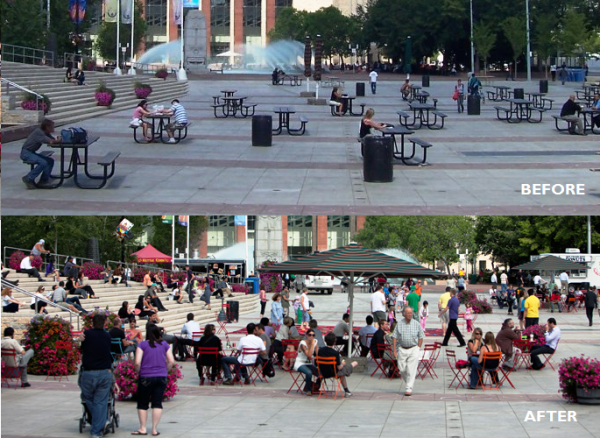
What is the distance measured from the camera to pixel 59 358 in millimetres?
15359

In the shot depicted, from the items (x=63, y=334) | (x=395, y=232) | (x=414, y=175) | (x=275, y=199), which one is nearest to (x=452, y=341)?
(x=275, y=199)

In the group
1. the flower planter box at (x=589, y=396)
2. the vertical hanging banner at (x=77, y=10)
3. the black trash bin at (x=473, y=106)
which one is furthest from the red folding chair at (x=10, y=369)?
the vertical hanging banner at (x=77, y=10)

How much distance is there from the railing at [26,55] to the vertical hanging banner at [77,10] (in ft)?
22.1

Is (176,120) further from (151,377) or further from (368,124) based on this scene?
(151,377)

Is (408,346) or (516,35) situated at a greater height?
(516,35)

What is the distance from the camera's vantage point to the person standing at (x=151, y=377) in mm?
11039

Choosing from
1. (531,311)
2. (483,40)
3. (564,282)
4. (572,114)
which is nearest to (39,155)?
(531,311)

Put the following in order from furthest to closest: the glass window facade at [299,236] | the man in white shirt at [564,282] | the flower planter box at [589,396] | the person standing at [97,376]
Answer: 1. the glass window facade at [299,236]
2. the man in white shirt at [564,282]
3. the flower planter box at [589,396]
4. the person standing at [97,376]

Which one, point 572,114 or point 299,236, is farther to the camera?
point 299,236

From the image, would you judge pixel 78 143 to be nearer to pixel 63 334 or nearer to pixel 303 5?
pixel 63 334

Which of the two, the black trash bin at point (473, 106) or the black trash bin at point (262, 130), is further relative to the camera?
the black trash bin at point (473, 106)

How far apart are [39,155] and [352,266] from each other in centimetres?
1014

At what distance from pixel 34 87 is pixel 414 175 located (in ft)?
60.5

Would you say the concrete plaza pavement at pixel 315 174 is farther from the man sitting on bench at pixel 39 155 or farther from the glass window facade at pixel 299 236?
the glass window facade at pixel 299 236
